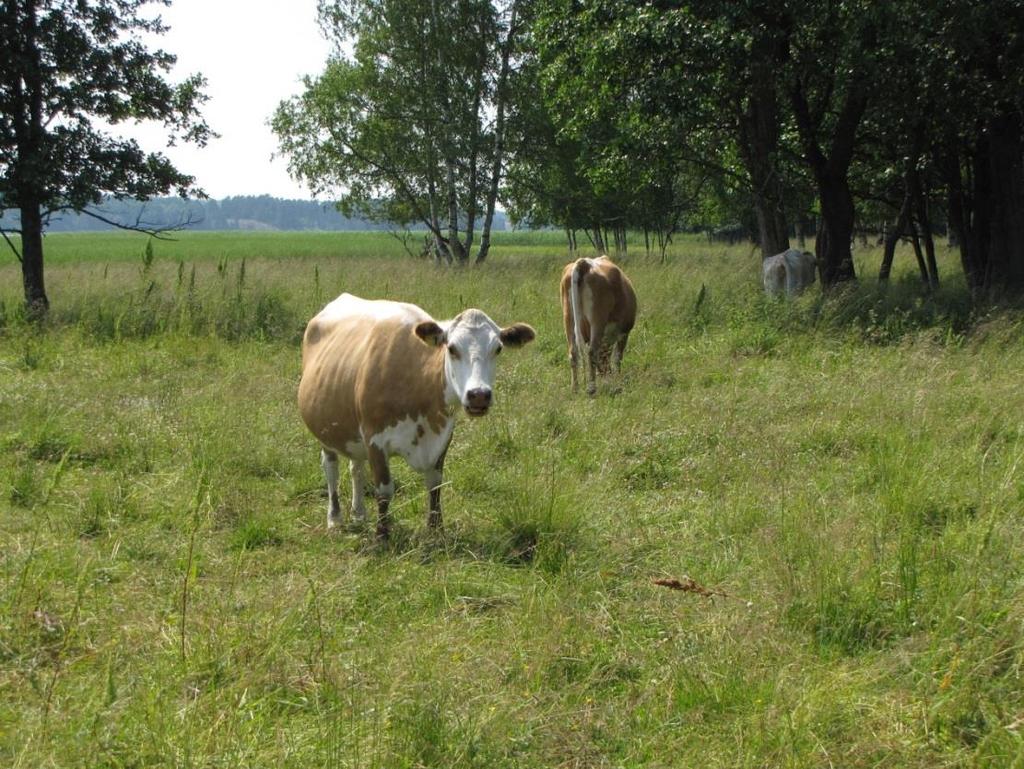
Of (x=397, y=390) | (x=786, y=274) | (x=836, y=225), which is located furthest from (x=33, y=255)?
(x=836, y=225)

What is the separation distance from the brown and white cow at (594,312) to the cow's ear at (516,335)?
14.2 feet

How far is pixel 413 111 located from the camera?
25969 millimetres

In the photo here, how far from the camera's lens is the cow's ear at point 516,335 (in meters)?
5.13

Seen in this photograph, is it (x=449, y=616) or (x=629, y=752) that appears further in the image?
(x=449, y=616)

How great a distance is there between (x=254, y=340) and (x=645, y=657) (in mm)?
9038

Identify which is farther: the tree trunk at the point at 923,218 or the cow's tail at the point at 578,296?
the tree trunk at the point at 923,218

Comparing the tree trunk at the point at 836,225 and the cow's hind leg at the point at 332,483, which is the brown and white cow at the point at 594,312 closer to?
the cow's hind leg at the point at 332,483

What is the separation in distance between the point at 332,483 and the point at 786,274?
1058cm

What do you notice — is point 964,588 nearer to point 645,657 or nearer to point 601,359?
point 645,657

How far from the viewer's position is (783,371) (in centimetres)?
957

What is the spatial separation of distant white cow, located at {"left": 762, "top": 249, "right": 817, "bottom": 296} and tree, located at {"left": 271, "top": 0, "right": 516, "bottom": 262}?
39.3 ft

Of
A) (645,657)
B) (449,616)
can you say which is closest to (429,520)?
(449,616)

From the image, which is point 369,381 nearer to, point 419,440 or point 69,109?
point 419,440

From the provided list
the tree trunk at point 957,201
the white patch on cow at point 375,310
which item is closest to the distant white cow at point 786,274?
the tree trunk at point 957,201
